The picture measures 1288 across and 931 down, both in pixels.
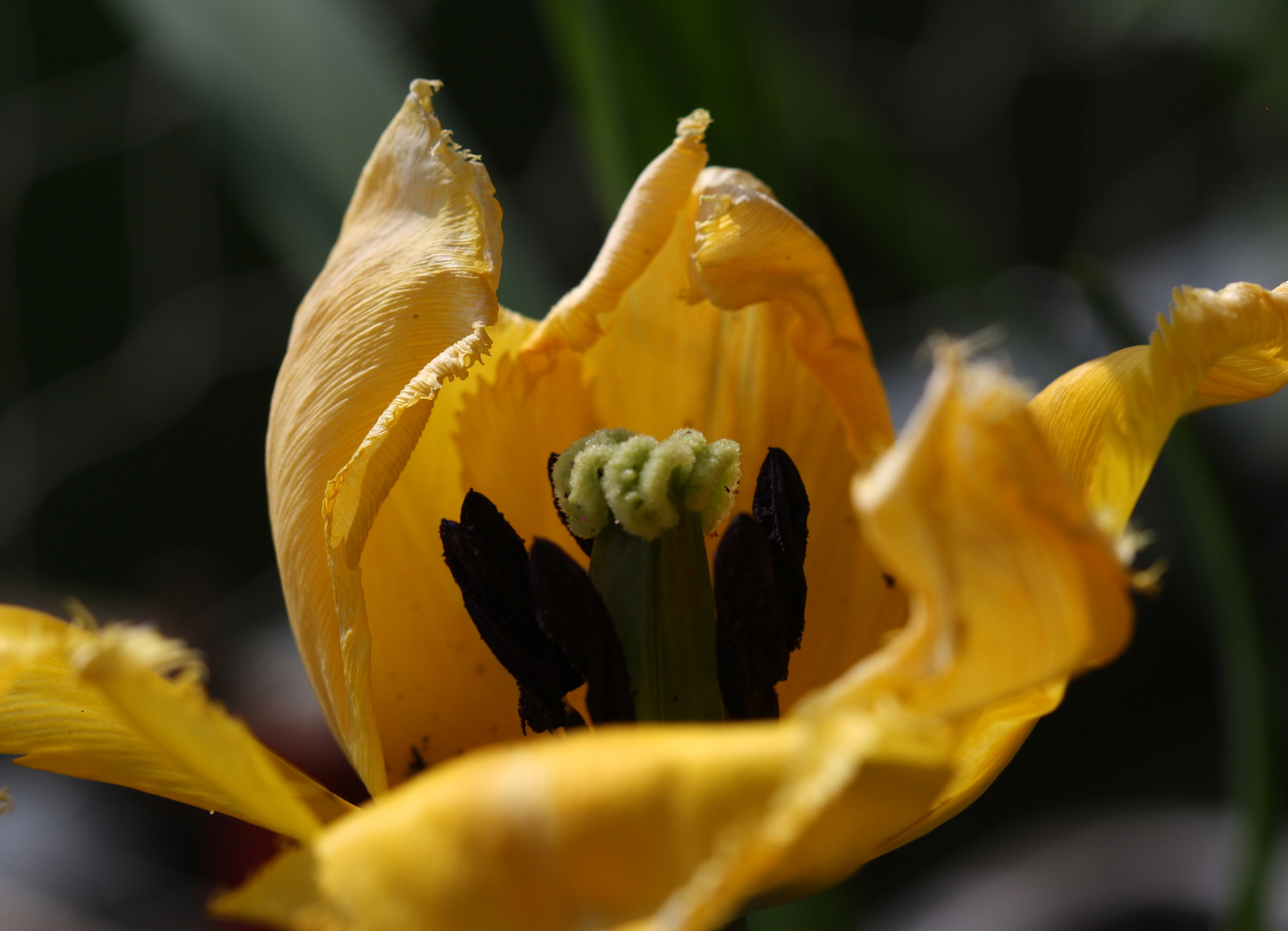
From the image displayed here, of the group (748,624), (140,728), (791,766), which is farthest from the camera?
(748,624)

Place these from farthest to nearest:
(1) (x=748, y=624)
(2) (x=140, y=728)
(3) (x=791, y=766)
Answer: (1) (x=748, y=624) < (2) (x=140, y=728) < (3) (x=791, y=766)

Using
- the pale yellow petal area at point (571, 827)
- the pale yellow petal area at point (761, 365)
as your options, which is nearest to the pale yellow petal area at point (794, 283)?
the pale yellow petal area at point (761, 365)

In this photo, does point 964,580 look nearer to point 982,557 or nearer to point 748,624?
point 982,557

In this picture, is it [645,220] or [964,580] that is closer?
[964,580]

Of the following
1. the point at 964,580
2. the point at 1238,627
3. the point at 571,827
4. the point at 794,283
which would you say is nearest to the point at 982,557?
the point at 964,580

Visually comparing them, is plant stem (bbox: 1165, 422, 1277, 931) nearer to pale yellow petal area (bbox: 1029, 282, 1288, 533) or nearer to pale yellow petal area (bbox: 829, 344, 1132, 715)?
pale yellow petal area (bbox: 1029, 282, 1288, 533)

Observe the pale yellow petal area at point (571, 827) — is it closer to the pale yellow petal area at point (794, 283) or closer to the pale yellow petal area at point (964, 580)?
the pale yellow petal area at point (964, 580)

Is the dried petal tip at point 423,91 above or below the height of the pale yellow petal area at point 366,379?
above
